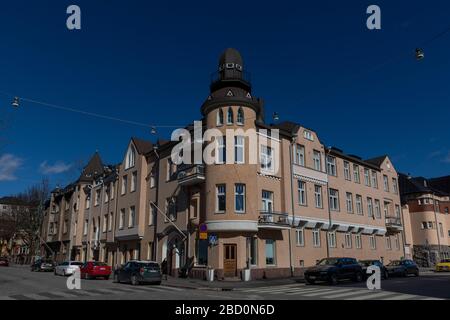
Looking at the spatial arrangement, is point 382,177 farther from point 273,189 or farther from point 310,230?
point 273,189

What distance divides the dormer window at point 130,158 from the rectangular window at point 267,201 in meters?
15.6

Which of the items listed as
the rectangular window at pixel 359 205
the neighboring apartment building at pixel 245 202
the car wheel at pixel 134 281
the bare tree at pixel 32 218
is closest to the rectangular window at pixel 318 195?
the neighboring apartment building at pixel 245 202

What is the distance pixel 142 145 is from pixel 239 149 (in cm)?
1433

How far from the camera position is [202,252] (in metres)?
28.0

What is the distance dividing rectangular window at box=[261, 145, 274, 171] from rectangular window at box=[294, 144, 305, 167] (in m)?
3.06

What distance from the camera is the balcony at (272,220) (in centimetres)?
2723

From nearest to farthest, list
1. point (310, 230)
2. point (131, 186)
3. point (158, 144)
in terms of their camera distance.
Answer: point (310, 230) < point (158, 144) < point (131, 186)

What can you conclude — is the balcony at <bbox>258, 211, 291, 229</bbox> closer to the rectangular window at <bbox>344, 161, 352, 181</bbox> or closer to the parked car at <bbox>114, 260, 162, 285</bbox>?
the parked car at <bbox>114, 260, 162, 285</bbox>

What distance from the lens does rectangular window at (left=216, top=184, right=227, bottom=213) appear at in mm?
27250

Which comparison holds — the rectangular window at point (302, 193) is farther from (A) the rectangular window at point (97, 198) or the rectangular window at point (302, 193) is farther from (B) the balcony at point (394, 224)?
(A) the rectangular window at point (97, 198)

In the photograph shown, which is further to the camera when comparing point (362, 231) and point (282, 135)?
point (362, 231)
